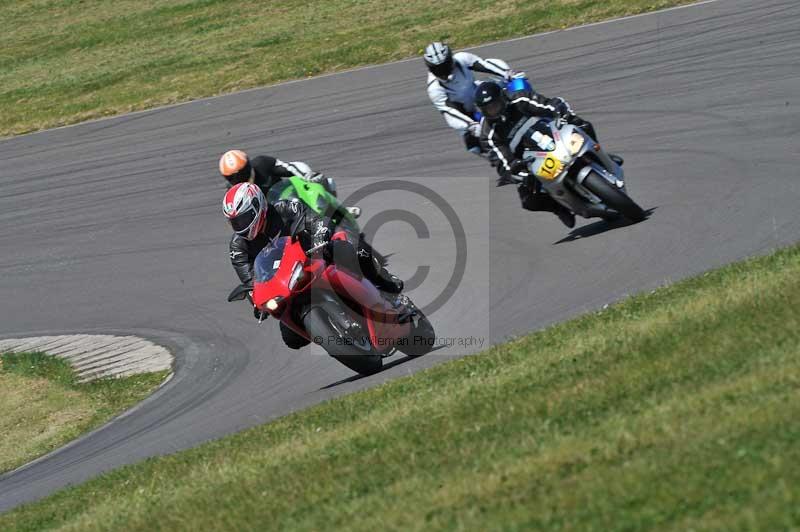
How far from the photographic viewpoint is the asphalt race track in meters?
10.5

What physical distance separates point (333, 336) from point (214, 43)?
2180cm

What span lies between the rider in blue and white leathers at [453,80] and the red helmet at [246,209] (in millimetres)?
3371

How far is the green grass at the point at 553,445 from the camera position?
4.92 metres

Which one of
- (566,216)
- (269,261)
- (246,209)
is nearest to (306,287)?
(269,261)

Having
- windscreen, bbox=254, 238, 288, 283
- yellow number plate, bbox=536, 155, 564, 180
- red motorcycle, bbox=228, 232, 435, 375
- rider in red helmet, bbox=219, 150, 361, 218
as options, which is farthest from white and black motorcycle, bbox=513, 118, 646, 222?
windscreen, bbox=254, 238, 288, 283

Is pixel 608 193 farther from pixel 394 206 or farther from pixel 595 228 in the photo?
pixel 394 206

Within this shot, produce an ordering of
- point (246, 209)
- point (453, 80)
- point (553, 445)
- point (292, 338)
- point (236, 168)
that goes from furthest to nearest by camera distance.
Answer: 1. point (453, 80)
2. point (236, 168)
3. point (246, 209)
4. point (292, 338)
5. point (553, 445)

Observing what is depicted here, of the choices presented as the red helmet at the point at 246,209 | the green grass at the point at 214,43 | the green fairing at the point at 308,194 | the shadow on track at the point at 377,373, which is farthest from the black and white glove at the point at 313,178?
the green grass at the point at 214,43

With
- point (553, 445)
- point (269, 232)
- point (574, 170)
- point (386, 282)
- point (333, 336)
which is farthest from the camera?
point (574, 170)

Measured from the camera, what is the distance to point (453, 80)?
1343 cm

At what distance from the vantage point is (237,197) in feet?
33.4

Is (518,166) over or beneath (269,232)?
beneath

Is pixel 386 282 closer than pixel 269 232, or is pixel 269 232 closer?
pixel 386 282

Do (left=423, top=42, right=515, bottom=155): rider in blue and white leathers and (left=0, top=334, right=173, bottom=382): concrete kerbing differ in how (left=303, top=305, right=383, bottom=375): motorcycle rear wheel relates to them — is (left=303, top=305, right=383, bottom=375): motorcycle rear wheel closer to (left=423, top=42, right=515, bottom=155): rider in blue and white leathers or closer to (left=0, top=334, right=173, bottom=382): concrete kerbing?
(left=0, top=334, right=173, bottom=382): concrete kerbing
